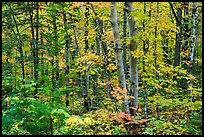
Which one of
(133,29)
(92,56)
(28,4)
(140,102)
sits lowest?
(140,102)

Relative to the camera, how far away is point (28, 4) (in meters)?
9.42

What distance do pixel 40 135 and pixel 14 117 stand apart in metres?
0.75

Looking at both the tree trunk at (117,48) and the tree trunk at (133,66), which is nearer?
the tree trunk at (117,48)

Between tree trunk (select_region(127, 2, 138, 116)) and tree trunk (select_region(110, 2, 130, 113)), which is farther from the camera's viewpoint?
tree trunk (select_region(127, 2, 138, 116))

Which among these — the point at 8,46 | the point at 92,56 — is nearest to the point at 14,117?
the point at 92,56

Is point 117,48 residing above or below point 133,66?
above

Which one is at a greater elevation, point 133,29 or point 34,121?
point 133,29

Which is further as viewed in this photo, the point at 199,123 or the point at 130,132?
the point at 130,132

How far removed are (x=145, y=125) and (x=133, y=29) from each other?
122 inches

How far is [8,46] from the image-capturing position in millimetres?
9703

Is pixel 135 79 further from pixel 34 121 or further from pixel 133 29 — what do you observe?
pixel 34 121

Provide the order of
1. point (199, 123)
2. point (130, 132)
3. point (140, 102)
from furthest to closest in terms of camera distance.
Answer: point (140, 102), point (130, 132), point (199, 123)

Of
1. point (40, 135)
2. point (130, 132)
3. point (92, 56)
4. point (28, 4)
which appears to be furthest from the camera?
point (28, 4)

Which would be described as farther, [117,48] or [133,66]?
[133,66]
